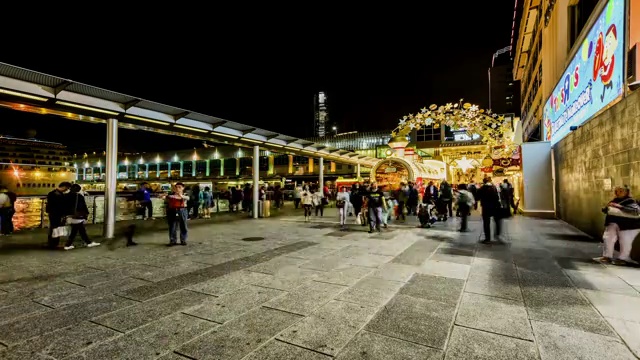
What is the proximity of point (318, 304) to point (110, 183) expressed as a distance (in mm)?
8997

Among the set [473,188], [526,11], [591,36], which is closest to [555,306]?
[591,36]

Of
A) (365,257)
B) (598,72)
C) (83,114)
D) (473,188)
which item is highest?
(598,72)

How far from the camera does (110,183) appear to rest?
944 cm

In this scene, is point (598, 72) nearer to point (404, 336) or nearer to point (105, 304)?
point (404, 336)

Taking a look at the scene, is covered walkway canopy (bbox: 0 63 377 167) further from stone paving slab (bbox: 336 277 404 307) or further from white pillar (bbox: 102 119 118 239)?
stone paving slab (bbox: 336 277 404 307)

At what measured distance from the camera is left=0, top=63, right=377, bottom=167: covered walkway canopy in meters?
7.48

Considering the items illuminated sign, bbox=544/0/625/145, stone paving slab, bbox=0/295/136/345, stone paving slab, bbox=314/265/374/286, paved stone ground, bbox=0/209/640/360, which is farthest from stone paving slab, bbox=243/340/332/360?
illuminated sign, bbox=544/0/625/145

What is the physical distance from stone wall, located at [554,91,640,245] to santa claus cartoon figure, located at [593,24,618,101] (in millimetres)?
827

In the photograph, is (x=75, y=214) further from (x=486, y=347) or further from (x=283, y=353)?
(x=486, y=347)

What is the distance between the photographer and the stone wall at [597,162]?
20.4 ft

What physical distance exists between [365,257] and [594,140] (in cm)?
764

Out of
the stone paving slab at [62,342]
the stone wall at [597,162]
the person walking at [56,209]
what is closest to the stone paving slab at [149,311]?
the stone paving slab at [62,342]

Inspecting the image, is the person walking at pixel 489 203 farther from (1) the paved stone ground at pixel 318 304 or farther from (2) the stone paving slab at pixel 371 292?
(2) the stone paving slab at pixel 371 292

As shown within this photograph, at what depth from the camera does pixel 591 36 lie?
8.48m
